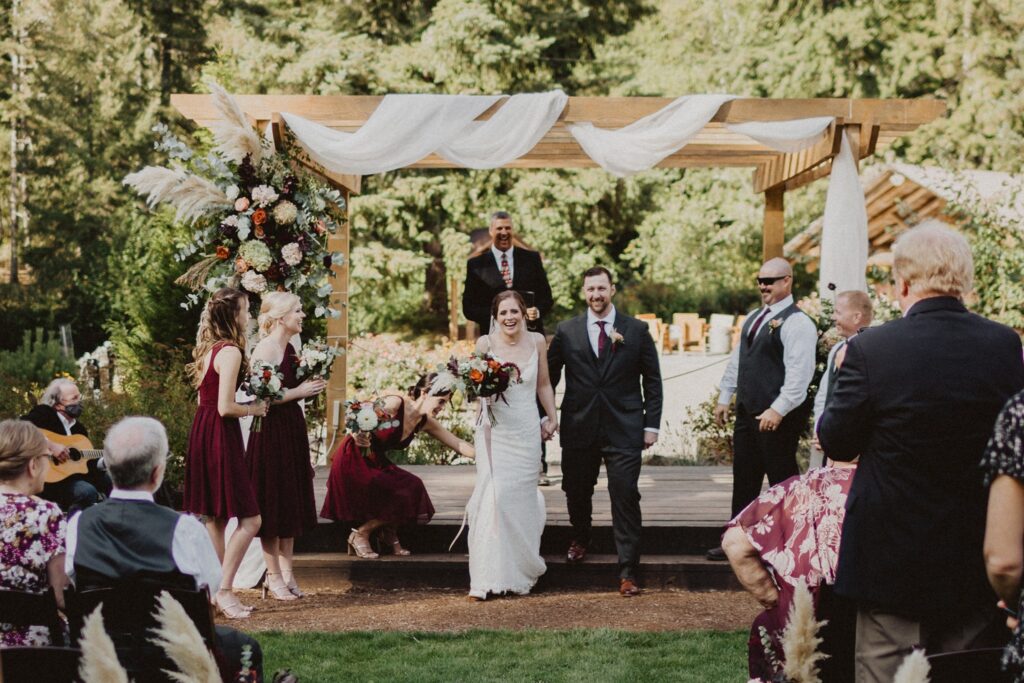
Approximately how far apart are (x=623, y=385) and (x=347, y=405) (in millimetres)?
1759

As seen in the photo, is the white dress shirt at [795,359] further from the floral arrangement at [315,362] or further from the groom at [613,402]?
the floral arrangement at [315,362]

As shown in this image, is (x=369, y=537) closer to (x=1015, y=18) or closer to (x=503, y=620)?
(x=503, y=620)

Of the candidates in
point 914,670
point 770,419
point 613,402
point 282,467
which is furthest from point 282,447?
point 914,670

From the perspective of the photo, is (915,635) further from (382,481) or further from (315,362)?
(382,481)

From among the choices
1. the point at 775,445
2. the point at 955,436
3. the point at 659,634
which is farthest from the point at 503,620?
the point at 955,436

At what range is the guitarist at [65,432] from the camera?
667 centimetres

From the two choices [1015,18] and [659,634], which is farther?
[1015,18]

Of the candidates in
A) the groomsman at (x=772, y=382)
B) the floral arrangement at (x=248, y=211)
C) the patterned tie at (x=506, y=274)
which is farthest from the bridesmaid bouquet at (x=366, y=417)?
the groomsman at (x=772, y=382)

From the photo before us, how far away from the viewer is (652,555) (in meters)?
7.29

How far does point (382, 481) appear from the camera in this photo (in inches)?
278

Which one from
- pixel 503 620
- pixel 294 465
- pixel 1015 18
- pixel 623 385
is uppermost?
pixel 1015 18

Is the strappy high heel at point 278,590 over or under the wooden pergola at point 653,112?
under

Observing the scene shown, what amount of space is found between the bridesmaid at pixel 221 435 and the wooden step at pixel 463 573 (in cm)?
108

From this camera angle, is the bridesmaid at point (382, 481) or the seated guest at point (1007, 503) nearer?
the seated guest at point (1007, 503)
